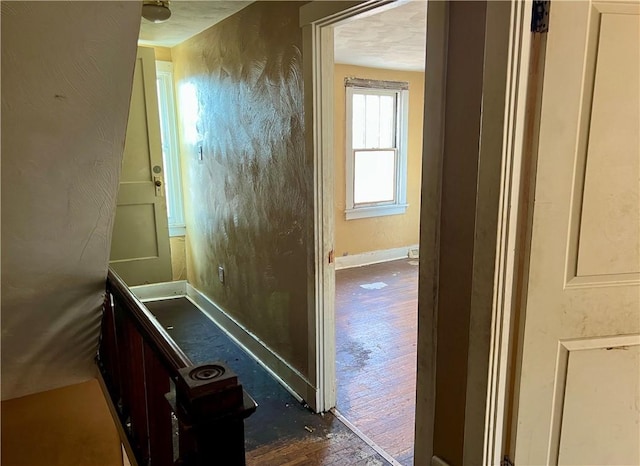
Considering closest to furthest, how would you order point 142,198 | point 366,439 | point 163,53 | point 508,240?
1. point 508,240
2. point 366,439
3. point 142,198
4. point 163,53

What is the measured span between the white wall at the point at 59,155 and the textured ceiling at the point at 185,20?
1529mm

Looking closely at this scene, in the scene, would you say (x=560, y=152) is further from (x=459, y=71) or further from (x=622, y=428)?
(x=622, y=428)

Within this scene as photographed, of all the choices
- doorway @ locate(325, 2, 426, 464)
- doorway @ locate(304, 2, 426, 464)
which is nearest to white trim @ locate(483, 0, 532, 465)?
doorway @ locate(304, 2, 426, 464)

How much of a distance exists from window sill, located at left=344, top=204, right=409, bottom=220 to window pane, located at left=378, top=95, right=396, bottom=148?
74 cm

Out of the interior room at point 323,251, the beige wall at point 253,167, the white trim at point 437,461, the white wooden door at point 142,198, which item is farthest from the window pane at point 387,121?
the white trim at point 437,461

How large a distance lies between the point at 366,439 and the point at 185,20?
284 centimetres

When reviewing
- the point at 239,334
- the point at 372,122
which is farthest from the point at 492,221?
the point at 372,122

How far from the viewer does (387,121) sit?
5.31 meters

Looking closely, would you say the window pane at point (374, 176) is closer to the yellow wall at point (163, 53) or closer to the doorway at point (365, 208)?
the doorway at point (365, 208)

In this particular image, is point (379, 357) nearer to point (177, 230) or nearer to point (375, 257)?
point (177, 230)

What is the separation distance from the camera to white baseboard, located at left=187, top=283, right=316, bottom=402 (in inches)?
100

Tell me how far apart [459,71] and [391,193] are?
4.21 meters

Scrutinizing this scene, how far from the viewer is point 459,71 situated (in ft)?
4.51

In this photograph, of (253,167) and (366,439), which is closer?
(366,439)
